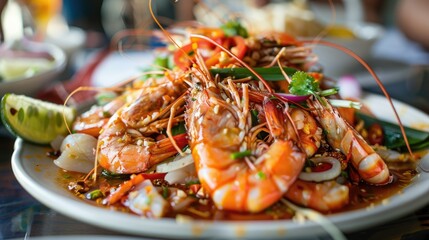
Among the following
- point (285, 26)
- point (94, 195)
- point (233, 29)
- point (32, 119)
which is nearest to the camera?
point (94, 195)

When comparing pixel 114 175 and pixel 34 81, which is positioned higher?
pixel 114 175

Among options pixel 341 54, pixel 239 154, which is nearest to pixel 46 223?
pixel 239 154

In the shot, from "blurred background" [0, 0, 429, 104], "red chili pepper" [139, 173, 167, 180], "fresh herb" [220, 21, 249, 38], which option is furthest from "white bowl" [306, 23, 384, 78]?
"red chili pepper" [139, 173, 167, 180]

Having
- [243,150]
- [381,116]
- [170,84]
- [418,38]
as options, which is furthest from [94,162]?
[418,38]

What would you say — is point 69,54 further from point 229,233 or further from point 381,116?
point 229,233

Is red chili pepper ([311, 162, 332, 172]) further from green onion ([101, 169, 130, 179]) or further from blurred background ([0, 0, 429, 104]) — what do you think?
blurred background ([0, 0, 429, 104])

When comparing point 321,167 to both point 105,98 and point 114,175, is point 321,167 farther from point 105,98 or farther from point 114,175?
point 105,98

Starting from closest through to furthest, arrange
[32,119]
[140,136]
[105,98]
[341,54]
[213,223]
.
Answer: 1. [213,223]
2. [140,136]
3. [32,119]
4. [105,98]
5. [341,54]
